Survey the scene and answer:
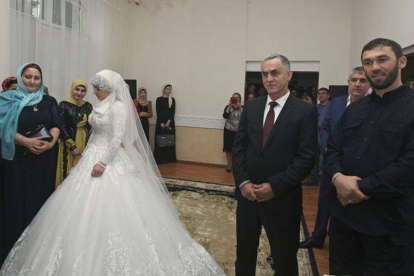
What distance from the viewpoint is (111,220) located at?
1931 millimetres

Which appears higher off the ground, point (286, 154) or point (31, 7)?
point (31, 7)

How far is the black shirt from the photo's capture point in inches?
53.4

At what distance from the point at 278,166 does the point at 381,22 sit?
122 inches

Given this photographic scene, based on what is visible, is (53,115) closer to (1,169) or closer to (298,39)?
(1,169)

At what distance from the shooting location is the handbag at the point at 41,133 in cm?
228

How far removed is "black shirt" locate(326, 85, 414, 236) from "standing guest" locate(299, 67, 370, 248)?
855mm

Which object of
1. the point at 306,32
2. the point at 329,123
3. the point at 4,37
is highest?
the point at 306,32

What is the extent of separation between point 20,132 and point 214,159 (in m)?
4.43

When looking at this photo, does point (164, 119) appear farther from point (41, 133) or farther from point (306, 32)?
point (41, 133)

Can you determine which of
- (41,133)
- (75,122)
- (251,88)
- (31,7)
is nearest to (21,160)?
(41,133)

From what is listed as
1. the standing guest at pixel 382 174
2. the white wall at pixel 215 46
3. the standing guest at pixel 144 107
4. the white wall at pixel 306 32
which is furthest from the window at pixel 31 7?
the standing guest at pixel 382 174

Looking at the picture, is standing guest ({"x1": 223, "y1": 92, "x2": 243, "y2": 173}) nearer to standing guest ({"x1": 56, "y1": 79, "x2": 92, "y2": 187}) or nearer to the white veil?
standing guest ({"x1": 56, "y1": 79, "x2": 92, "y2": 187})

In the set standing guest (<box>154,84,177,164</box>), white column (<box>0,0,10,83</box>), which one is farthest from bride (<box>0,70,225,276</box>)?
standing guest (<box>154,84,177,164</box>)

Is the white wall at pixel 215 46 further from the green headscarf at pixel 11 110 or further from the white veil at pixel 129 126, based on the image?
the green headscarf at pixel 11 110
